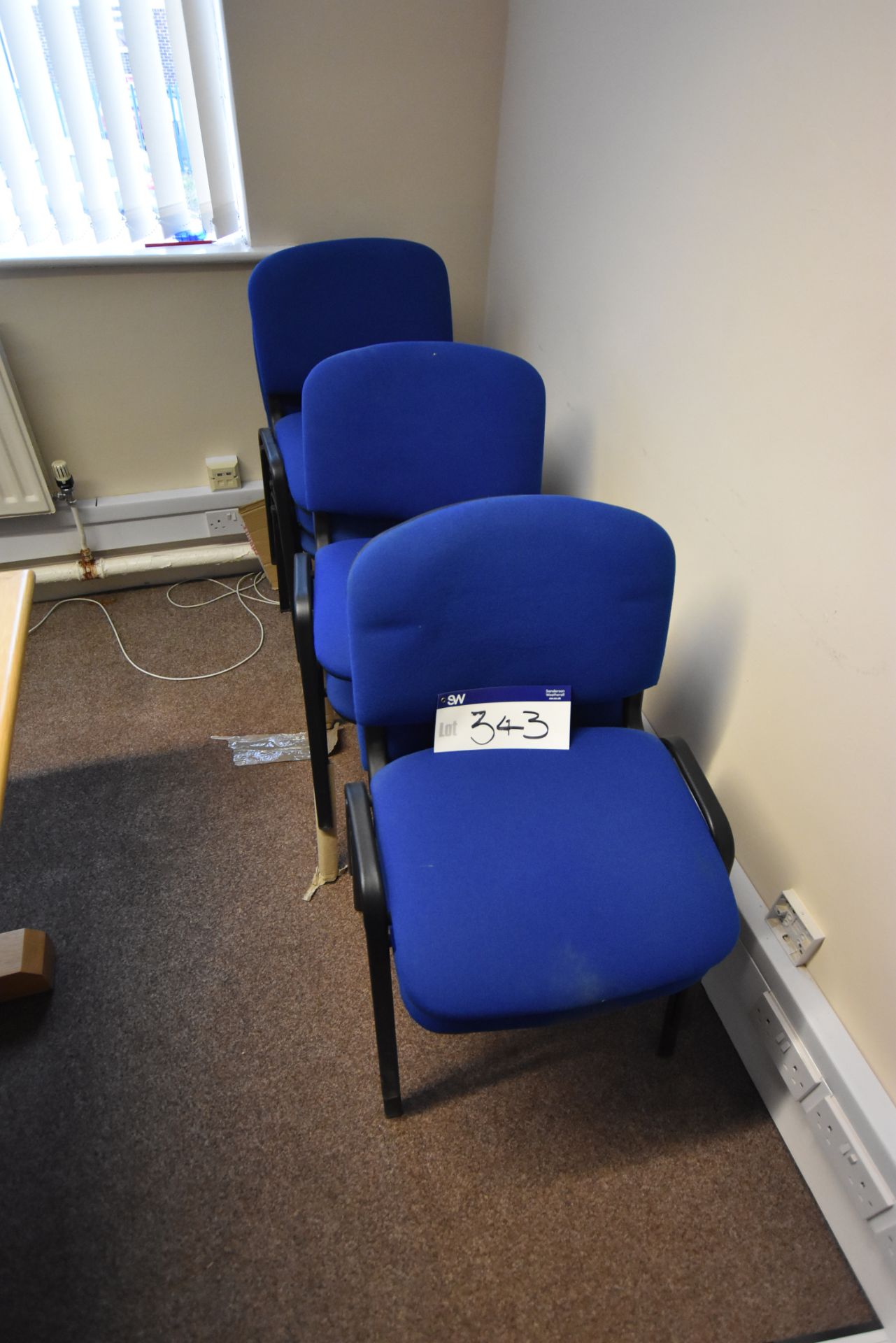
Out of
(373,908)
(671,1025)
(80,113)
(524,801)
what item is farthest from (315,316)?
(671,1025)

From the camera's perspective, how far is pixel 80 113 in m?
1.67

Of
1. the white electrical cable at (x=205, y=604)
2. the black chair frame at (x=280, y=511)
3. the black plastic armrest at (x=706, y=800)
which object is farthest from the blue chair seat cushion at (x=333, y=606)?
the white electrical cable at (x=205, y=604)

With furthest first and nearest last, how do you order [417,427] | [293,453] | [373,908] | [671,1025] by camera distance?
[293,453], [417,427], [671,1025], [373,908]

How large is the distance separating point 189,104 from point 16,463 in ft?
3.21

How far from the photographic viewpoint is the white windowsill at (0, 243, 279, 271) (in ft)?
5.74

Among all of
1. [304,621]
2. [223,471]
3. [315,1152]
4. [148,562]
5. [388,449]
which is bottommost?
[315,1152]

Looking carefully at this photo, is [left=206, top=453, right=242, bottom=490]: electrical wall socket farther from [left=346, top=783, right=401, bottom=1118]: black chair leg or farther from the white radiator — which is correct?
[left=346, top=783, right=401, bottom=1118]: black chair leg

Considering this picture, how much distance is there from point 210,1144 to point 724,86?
1809 mm

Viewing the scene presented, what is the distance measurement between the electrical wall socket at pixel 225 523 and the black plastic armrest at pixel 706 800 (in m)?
1.64

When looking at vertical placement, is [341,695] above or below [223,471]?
above

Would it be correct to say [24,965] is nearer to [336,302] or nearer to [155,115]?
[336,302]

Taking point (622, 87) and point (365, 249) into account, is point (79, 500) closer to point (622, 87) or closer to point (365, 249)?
point (365, 249)

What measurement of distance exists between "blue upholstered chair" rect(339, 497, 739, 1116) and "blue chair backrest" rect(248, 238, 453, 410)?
982 mm

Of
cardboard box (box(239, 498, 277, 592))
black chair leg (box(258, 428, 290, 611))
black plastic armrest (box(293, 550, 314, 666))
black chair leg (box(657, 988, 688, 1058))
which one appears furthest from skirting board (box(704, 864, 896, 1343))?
cardboard box (box(239, 498, 277, 592))
